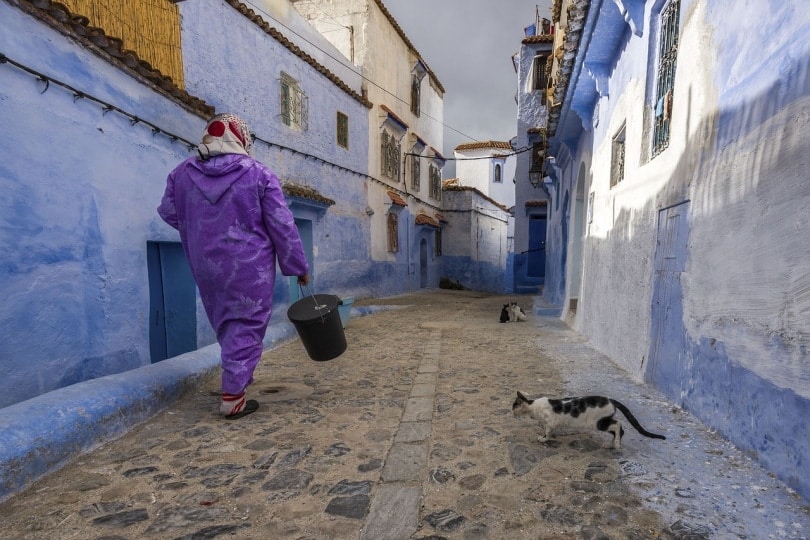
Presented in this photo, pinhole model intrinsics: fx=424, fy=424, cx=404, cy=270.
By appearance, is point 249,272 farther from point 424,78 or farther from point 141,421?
point 424,78

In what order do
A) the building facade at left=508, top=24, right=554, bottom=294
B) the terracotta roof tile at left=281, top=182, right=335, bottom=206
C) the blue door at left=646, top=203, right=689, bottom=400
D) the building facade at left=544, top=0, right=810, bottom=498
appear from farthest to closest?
1. the building facade at left=508, top=24, right=554, bottom=294
2. the terracotta roof tile at left=281, top=182, right=335, bottom=206
3. the blue door at left=646, top=203, right=689, bottom=400
4. the building facade at left=544, top=0, right=810, bottom=498

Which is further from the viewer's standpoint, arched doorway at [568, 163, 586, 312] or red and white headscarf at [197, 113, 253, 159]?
arched doorway at [568, 163, 586, 312]

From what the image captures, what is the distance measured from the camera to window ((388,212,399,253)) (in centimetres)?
1554

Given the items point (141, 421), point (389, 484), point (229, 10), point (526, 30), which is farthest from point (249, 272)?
point (526, 30)

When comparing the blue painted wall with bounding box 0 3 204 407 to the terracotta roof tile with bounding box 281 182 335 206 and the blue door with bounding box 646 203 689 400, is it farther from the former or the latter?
the blue door with bounding box 646 203 689 400

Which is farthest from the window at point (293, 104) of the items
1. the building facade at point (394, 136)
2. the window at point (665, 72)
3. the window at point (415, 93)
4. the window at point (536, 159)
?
the window at point (536, 159)

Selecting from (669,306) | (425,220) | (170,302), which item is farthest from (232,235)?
(425,220)

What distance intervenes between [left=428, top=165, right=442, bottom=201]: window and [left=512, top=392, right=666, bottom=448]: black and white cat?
18.3 metres

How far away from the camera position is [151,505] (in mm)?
2043

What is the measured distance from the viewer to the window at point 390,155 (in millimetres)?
14992

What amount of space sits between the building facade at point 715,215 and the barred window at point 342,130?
7.85 meters

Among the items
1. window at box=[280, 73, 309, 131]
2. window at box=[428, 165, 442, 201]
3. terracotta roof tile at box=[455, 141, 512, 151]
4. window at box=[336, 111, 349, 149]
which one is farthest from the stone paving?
terracotta roof tile at box=[455, 141, 512, 151]

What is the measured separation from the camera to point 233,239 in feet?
10.5

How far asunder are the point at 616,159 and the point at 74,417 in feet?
21.1
